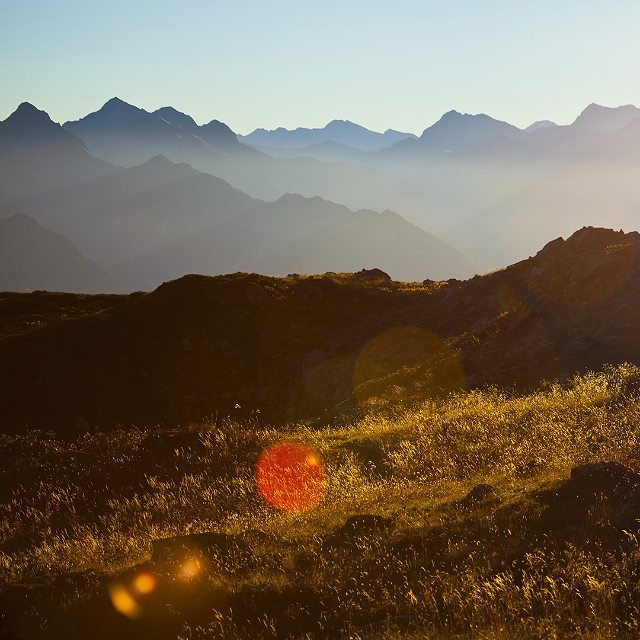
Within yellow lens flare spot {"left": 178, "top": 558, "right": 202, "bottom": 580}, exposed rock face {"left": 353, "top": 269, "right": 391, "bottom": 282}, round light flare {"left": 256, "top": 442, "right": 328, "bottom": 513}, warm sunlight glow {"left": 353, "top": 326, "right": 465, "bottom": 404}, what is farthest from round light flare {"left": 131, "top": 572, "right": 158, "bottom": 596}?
exposed rock face {"left": 353, "top": 269, "right": 391, "bottom": 282}

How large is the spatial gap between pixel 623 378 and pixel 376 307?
84.9ft

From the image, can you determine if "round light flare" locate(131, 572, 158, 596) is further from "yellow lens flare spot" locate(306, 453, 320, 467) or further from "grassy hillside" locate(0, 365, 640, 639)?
"yellow lens flare spot" locate(306, 453, 320, 467)

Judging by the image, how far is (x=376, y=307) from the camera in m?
45.0

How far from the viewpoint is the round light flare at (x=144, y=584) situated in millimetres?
7723

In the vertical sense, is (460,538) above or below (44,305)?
below

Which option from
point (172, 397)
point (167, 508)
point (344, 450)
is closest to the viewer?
point (167, 508)

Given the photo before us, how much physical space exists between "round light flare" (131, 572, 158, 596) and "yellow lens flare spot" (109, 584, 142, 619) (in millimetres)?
122

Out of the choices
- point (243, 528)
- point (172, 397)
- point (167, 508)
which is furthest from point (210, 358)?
point (243, 528)

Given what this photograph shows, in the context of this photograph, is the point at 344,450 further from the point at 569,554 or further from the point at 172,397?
the point at 172,397

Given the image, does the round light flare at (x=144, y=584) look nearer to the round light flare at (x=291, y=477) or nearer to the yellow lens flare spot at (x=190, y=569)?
the yellow lens flare spot at (x=190, y=569)

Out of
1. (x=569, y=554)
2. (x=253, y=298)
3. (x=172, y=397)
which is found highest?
(x=253, y=298)

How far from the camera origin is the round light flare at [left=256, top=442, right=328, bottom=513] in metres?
12.5

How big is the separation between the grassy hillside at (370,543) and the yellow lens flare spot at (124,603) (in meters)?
0.04

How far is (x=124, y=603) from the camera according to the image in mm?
7566
